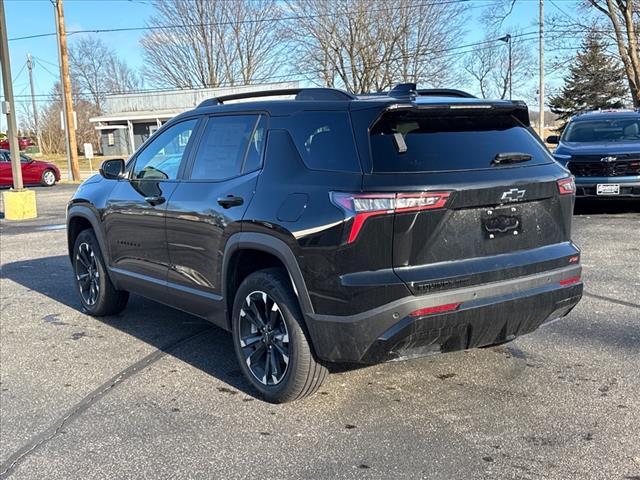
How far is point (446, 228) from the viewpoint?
331cm

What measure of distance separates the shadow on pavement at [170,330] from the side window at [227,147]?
137cm

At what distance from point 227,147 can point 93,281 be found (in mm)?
2432

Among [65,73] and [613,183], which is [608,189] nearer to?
[613,183]

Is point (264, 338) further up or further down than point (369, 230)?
further down

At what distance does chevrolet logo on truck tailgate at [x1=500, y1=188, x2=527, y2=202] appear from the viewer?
11.4ft

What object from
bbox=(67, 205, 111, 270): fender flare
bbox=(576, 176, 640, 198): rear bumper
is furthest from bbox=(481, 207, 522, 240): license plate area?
bbox=(576, 176, 640, 198): rear bumper

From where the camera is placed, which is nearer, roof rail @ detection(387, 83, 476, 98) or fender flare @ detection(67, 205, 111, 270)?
roof rail @ detection(387, 83, 476, 98)

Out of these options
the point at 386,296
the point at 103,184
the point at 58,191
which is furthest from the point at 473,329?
the point at 58,191

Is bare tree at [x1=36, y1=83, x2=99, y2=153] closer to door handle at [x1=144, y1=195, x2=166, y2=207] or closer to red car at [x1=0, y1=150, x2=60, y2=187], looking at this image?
red car at [x1=0, y1=150, x2=60, y2=187]

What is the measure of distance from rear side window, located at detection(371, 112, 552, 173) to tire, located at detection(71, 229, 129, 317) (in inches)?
130

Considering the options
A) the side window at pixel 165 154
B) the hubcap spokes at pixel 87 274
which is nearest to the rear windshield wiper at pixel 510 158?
the side window at pixel 165 154

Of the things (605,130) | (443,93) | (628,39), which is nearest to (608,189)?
(605,130)

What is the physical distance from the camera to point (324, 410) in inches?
148

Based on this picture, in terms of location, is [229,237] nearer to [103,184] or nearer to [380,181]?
[380,181]
